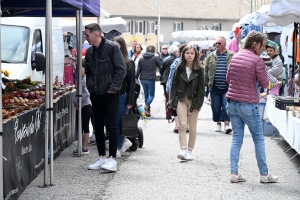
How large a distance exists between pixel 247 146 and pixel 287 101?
1.38 metres

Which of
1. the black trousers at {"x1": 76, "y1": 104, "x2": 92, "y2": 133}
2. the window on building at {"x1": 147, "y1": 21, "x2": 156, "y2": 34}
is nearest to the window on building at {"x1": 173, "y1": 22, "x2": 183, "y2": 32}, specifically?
the window on building at {"x1": 147, "y1": 21, "x2": 156, "y2": 34}

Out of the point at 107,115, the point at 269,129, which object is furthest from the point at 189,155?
the point at 269,129

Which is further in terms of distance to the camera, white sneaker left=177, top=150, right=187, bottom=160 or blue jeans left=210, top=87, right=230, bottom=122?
blue jeans left=210, top=87, right=230, bottom=122

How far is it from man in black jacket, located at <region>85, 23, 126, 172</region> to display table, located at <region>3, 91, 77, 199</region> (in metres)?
0.73

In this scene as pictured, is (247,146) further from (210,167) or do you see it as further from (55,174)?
(55,174)

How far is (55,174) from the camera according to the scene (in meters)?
9.43

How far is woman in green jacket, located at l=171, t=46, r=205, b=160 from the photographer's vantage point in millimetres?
10617

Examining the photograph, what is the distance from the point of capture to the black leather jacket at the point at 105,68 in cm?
943

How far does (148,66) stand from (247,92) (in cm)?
986

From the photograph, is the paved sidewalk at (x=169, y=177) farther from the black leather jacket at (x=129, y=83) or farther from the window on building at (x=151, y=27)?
the window on building at (x=151, y=27)

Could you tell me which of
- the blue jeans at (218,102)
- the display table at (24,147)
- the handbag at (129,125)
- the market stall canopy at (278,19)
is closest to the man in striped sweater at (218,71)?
the blue jeans at (218,102)

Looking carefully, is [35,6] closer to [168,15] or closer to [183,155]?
[183,155]

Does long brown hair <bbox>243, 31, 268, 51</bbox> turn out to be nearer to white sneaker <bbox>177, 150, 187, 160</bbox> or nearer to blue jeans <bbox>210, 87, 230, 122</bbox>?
white sneaker <bbox>177, 150, 187, 160</bbox>

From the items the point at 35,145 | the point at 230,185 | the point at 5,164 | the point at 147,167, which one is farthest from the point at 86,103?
the point at 5,164
